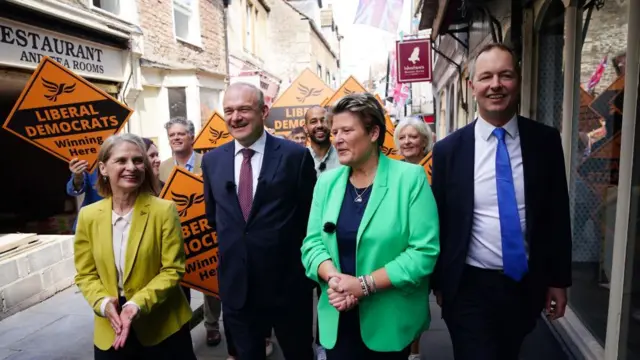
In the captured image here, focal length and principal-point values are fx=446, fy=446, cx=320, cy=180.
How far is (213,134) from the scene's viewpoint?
17.6 feet

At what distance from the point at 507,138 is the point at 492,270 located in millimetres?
605

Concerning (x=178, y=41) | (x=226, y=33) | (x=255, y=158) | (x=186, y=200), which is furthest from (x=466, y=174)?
(x=226, y=33)

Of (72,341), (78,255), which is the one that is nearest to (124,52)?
(72,341)

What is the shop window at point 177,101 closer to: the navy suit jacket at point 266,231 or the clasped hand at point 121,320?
the navy suit jacket at point 266,231

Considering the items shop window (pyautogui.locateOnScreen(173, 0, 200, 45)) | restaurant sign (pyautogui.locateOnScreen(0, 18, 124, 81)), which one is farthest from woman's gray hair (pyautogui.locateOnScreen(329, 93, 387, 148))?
shop window (pyautogui.locateOnScreen(173, 0, 200, 45))

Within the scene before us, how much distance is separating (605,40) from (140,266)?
3.65 metres

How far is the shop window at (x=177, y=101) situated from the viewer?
991 centimetres

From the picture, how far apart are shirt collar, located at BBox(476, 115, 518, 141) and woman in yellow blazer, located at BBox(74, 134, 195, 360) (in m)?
1.64

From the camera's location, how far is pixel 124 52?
8383mm

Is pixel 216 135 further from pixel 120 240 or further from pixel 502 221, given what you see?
pixel 502 221

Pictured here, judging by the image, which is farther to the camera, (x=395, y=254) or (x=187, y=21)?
(x=187, y=21)

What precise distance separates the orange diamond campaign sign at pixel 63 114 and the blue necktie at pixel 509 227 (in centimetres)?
314

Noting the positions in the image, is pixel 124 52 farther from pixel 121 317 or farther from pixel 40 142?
pixel 121 317

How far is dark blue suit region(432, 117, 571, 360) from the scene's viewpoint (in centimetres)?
198
